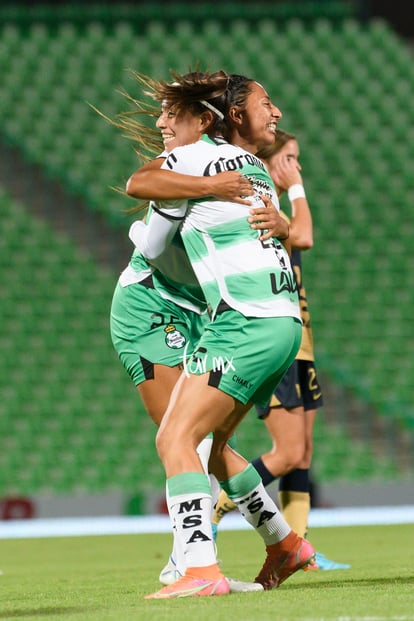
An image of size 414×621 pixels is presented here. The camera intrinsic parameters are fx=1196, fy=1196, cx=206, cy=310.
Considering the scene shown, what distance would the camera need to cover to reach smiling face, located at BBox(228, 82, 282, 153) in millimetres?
4402

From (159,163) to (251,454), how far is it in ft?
28.1

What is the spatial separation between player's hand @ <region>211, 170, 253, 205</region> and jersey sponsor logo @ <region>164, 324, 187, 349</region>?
3.01 ft

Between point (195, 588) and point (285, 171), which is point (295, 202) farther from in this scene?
point (195, 588)

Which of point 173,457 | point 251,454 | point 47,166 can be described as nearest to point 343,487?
point 251,454

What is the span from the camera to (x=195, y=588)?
3.76m

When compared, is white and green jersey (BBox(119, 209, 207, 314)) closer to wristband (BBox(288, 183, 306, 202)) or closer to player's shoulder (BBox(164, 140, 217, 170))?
player's shoulder (BBox(164, 140, 217, 170))

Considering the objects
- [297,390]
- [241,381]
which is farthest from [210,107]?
[297,390]

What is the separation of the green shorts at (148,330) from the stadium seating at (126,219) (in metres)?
7.62

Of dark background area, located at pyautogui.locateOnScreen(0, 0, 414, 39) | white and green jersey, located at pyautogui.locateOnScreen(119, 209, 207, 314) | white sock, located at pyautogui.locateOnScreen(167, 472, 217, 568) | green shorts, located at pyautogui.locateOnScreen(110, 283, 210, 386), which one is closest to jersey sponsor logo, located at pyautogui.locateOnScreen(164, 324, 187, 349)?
green shorts, located at pyautogui.locateOnScreen(110, 283, 210, 386)

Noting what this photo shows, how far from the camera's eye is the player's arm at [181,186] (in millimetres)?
3980

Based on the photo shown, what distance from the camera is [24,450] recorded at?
12.6 m

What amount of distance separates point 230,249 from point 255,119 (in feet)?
2.19

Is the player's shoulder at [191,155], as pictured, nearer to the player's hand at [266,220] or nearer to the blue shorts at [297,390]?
the player's hand at [266,220]

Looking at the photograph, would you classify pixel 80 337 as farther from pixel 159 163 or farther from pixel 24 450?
pixel 159 163
